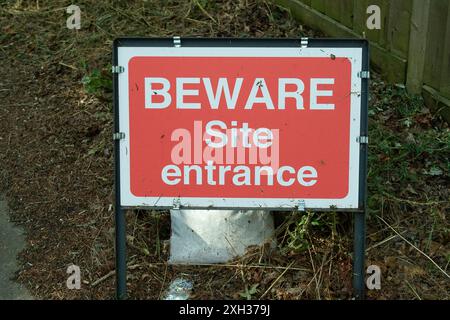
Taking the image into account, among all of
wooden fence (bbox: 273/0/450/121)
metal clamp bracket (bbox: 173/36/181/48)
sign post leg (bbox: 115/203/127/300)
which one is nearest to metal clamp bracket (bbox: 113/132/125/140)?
sign post leg (bbox: 115/203/127/300)

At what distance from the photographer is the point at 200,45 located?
2.84 metres

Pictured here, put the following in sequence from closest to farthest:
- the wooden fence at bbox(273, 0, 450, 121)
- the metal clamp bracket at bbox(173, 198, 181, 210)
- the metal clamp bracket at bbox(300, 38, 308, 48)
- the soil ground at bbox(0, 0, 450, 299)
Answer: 1. the metal clamp bracket at bbox(300, 38, 308, 48)
2. the metal clamp bracket at bbox(173, 198, 181, 210)
3. the soil ground at bbox(0, 0, 450, 299)
4. the wooden fence at bbox(273, 0, 450, 121)

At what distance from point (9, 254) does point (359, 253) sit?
1796 mm

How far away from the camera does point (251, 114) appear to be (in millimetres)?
2863

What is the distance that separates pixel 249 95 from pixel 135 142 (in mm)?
523

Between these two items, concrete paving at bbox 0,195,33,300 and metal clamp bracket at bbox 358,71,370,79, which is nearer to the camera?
metal clamp bracket at bbox 358,71,370,79

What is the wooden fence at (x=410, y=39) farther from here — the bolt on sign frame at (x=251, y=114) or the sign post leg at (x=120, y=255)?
the sign post leg at (x=120, y=255)

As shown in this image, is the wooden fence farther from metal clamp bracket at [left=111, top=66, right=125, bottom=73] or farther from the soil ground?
metal clamp bracket at [left=111, top=66, right=125, bottom=73]

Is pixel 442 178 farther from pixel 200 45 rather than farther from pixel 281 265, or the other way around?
pixel 200 45

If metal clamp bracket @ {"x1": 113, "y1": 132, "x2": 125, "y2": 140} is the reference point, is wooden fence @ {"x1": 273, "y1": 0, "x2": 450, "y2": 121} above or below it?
above

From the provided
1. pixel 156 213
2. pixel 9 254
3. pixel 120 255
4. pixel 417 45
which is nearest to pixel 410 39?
pixel 417 45

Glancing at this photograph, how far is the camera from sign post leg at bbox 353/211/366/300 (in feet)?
9.51

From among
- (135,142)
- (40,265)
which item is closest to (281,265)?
(135,142)

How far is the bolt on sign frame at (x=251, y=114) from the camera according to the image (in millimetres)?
2816
